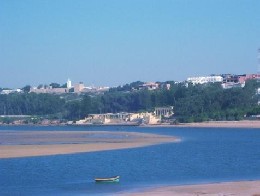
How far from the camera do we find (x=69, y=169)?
4353 cm

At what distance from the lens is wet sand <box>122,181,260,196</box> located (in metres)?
31.7

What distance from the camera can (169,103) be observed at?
5807 inches

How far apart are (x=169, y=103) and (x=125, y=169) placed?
4120 inches

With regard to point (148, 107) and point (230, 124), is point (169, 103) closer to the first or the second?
point (148, 107)

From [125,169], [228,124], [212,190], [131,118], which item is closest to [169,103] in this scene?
[131,118]

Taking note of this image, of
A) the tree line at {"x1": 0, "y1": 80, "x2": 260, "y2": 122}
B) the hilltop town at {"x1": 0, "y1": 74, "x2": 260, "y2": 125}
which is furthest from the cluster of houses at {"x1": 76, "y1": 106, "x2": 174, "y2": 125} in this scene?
the tree line at {"x1": 0, "y1": 80, "x2": 260, "y2": 122}

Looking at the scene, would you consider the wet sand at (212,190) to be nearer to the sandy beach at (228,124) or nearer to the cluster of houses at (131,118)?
the sandy beach at (228,124)

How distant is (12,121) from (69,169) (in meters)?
119

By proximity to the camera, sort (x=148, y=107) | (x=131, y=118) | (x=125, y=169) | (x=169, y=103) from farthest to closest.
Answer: (x=148, y=107) < (x=169, y=103) < (x=131, y=118) < (x=125, y=169)

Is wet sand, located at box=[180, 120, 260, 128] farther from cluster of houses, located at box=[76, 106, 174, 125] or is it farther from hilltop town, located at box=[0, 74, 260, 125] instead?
cluster of houses, located at box=[76, 106, 174, 125]

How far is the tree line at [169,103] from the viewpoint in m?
125

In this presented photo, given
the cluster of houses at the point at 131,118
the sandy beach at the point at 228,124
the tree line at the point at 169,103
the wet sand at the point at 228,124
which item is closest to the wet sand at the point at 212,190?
the sandy beach at the point at 228,124

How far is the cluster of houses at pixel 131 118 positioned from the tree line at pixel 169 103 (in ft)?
8.33

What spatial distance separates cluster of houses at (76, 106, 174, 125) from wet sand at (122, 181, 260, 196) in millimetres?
93855
